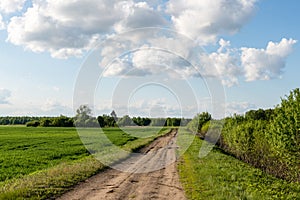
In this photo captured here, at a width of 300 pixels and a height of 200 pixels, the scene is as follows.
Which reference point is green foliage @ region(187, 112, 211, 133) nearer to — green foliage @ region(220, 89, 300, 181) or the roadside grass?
green foliage @ region(220, 89, 300, 181)

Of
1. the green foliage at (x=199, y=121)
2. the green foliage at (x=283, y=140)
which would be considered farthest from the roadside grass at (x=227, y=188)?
the green foliage at (x=199, y=121)

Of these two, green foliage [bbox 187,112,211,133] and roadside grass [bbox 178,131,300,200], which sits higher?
green foliage [bbox 187,112,211,133]

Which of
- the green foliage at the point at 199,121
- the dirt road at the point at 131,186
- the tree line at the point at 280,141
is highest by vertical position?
the green foliage at the point at 199,121

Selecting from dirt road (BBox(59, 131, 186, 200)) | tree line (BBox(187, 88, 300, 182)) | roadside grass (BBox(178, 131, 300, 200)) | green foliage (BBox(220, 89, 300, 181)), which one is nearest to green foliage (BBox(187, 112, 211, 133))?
tree line (BBox(187, 88, 300, 182))

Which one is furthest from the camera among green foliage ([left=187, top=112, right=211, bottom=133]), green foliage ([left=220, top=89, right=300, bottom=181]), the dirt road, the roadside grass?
green foliage ([left=187, top=112, right=211, bottom=133])

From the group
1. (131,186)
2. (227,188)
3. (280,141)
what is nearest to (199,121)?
(280,141)

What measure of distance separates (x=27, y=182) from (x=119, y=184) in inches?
157

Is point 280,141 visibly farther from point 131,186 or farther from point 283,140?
point 131,186

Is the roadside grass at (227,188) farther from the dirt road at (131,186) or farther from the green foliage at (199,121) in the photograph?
the green foliage at (199,121)

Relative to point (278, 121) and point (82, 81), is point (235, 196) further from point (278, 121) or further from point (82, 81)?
point (82, 81)

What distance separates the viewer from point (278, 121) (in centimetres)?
1870

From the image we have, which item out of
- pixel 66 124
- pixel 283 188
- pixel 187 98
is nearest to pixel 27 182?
pixel 283 188

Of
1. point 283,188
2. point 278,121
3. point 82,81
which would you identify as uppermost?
point 82,81

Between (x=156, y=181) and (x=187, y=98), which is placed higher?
(x=187, y=98)
